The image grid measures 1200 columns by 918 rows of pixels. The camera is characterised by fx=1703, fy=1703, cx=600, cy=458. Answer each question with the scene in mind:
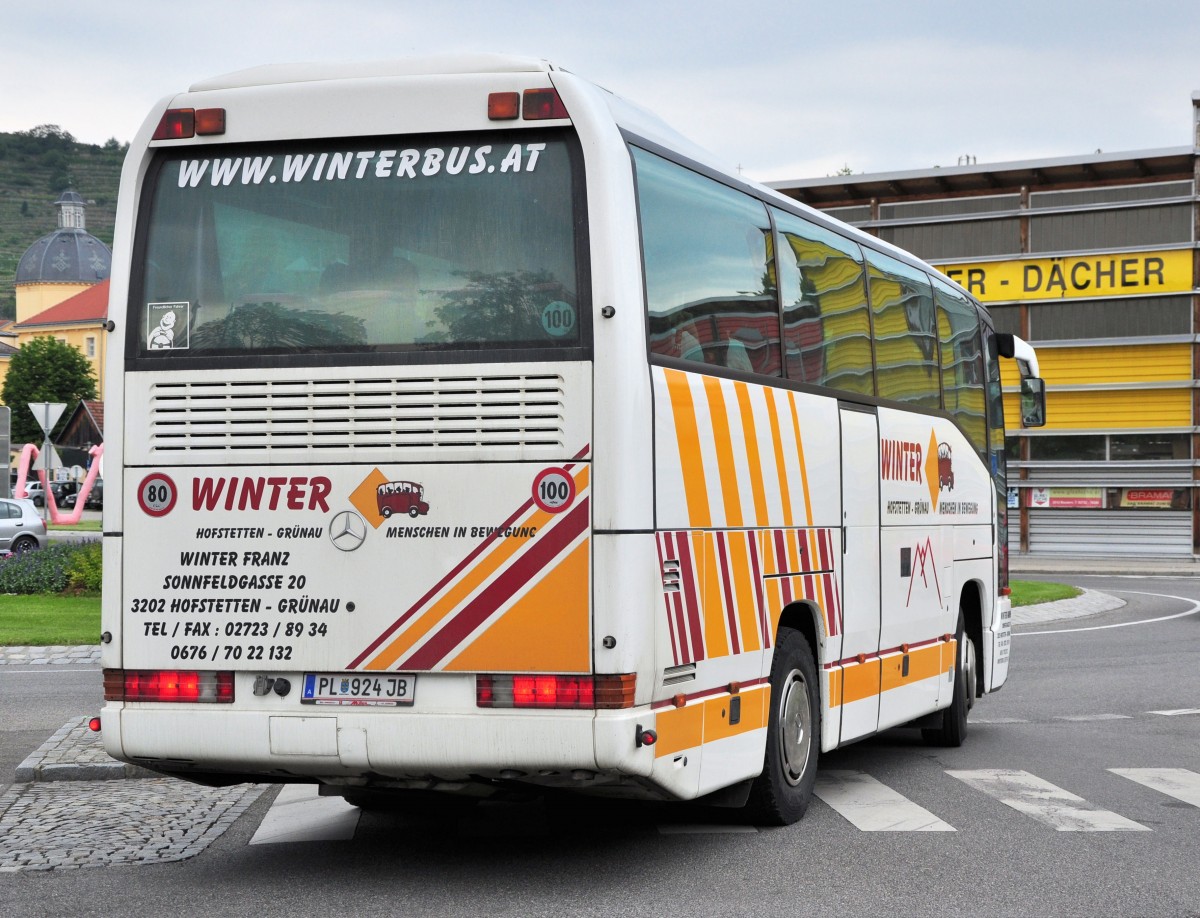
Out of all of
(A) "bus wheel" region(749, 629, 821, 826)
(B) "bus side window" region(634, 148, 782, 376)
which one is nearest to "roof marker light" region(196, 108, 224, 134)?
(B) "bus side window" region(634, 148, 782, 376)

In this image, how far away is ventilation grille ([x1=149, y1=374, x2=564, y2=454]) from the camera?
682cm

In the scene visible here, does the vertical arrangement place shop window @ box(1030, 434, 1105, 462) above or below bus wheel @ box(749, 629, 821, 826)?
above

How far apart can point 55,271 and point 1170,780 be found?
16803cm

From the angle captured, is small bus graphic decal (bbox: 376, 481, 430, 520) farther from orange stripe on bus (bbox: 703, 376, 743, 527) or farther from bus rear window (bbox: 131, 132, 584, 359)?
orange stripe on bus (bbox: 703, 376, 743, 527)

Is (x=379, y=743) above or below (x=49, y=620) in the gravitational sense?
above

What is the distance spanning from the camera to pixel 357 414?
696 cm

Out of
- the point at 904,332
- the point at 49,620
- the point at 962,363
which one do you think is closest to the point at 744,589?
the point at 904,332

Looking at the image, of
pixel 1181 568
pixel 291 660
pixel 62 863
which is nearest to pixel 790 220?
pixel 291 660

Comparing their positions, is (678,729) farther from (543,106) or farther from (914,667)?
(914,667)

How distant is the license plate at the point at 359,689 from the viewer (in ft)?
22.4

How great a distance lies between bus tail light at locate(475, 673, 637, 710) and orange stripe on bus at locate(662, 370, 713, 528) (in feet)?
3.05

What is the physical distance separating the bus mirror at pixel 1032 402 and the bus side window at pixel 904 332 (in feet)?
7.18

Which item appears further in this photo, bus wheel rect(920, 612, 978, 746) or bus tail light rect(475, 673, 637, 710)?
bus wheel rect(920, 612, 978, 746)

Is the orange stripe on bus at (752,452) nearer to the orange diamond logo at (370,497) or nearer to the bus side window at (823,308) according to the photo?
the bus side window at (823,308)
